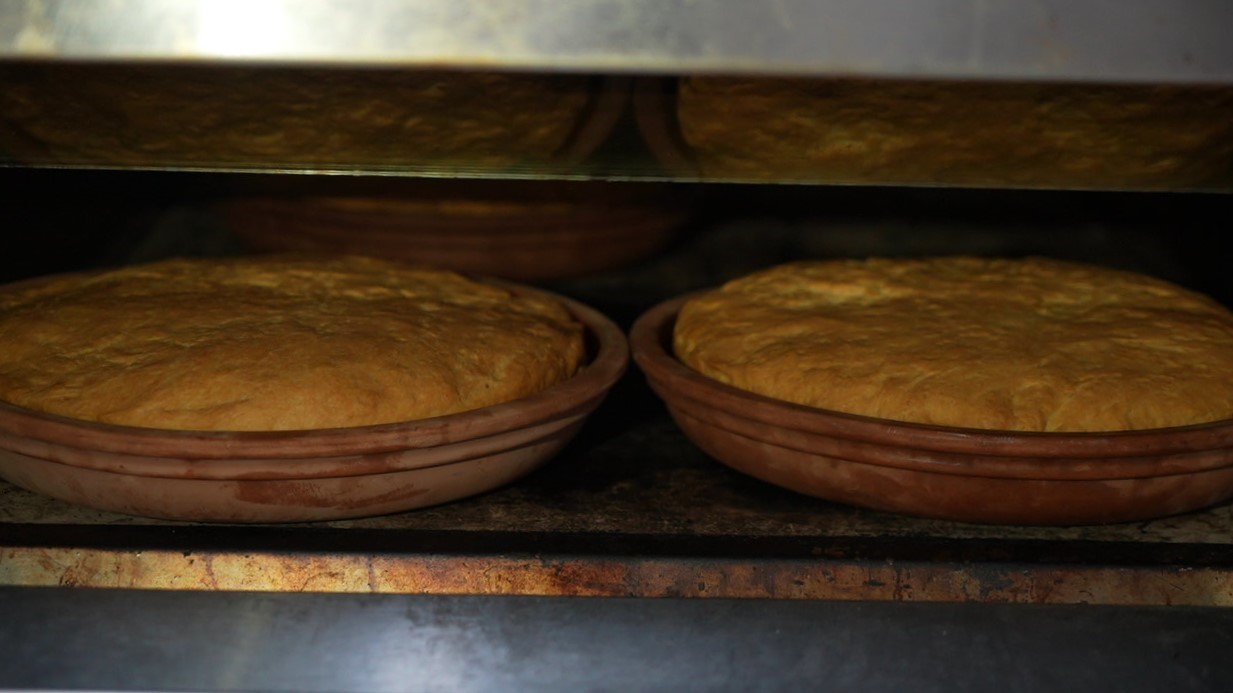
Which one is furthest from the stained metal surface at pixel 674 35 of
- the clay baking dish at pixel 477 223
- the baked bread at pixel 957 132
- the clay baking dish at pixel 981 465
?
the clay baking dish at pixel 477 223

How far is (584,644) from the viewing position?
1.14m

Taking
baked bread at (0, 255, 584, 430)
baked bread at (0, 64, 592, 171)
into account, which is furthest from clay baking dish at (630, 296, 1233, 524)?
baked bread at (0, 64, 592, 171)

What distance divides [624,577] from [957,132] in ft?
2.16

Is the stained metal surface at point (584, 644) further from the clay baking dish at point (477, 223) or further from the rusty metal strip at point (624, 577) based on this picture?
the clay baking dish at point (477, 223)

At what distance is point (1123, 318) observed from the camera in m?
1.66

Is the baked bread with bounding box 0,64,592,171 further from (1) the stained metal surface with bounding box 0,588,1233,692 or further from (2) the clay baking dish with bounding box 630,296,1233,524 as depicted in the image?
(1) the stained metal surface with bounding box 0,588,1233,692

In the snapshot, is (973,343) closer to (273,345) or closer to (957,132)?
(957,132)

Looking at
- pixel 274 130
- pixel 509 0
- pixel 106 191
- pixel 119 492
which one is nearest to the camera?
pixel 509 0

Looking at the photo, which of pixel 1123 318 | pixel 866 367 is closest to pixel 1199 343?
pixel 1123 318

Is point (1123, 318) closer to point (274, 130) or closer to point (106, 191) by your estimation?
point (274, 130)

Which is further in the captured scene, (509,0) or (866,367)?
(866,367)

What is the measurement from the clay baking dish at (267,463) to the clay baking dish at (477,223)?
2.20ft

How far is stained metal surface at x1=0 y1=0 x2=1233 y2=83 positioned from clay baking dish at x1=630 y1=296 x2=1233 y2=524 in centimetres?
59

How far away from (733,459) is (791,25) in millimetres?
802
